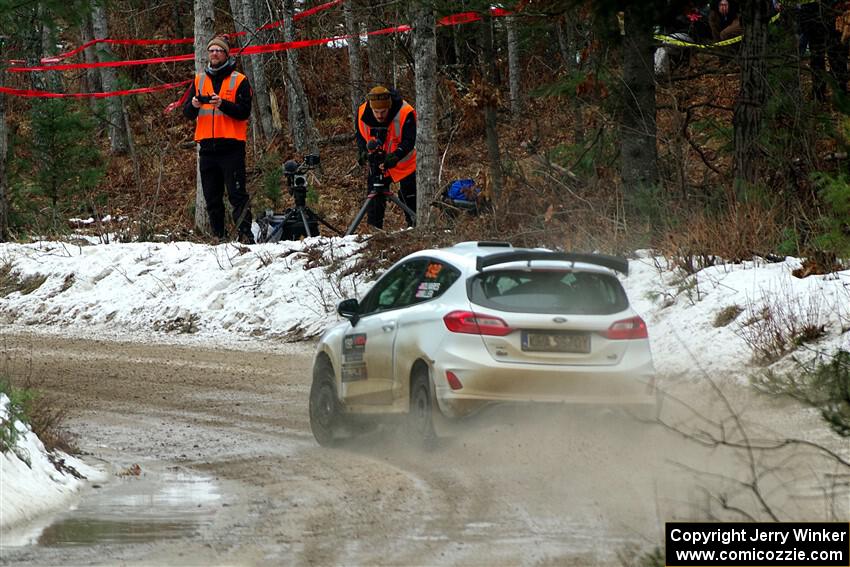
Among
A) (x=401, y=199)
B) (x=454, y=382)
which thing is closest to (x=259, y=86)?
(x=401, y=199)

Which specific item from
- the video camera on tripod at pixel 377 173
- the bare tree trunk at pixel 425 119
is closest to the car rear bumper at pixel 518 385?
the bare tree trunk at pixel 425 119

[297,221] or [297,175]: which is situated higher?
Result: [297,175]

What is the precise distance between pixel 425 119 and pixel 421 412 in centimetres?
1000

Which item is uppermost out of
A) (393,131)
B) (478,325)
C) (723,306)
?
(393,131)

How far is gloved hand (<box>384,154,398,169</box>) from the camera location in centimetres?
1919

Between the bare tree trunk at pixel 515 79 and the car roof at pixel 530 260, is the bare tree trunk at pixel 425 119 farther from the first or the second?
the bare tree trunk at pixel 515 79

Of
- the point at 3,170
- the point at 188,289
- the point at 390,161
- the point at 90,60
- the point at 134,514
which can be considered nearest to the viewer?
the point at 134,514

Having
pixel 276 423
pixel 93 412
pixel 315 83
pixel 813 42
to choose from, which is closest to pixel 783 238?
pixel 813 42

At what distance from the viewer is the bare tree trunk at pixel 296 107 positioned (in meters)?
30.7

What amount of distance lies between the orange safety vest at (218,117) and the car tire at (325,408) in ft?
27.9

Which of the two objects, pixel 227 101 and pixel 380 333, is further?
pixel 227 101

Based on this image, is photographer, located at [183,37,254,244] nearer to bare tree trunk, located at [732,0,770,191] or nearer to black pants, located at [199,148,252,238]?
black pants, located at [199,148,252,238]

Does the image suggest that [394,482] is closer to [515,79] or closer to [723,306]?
[723,306]

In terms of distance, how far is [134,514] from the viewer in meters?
7.76
